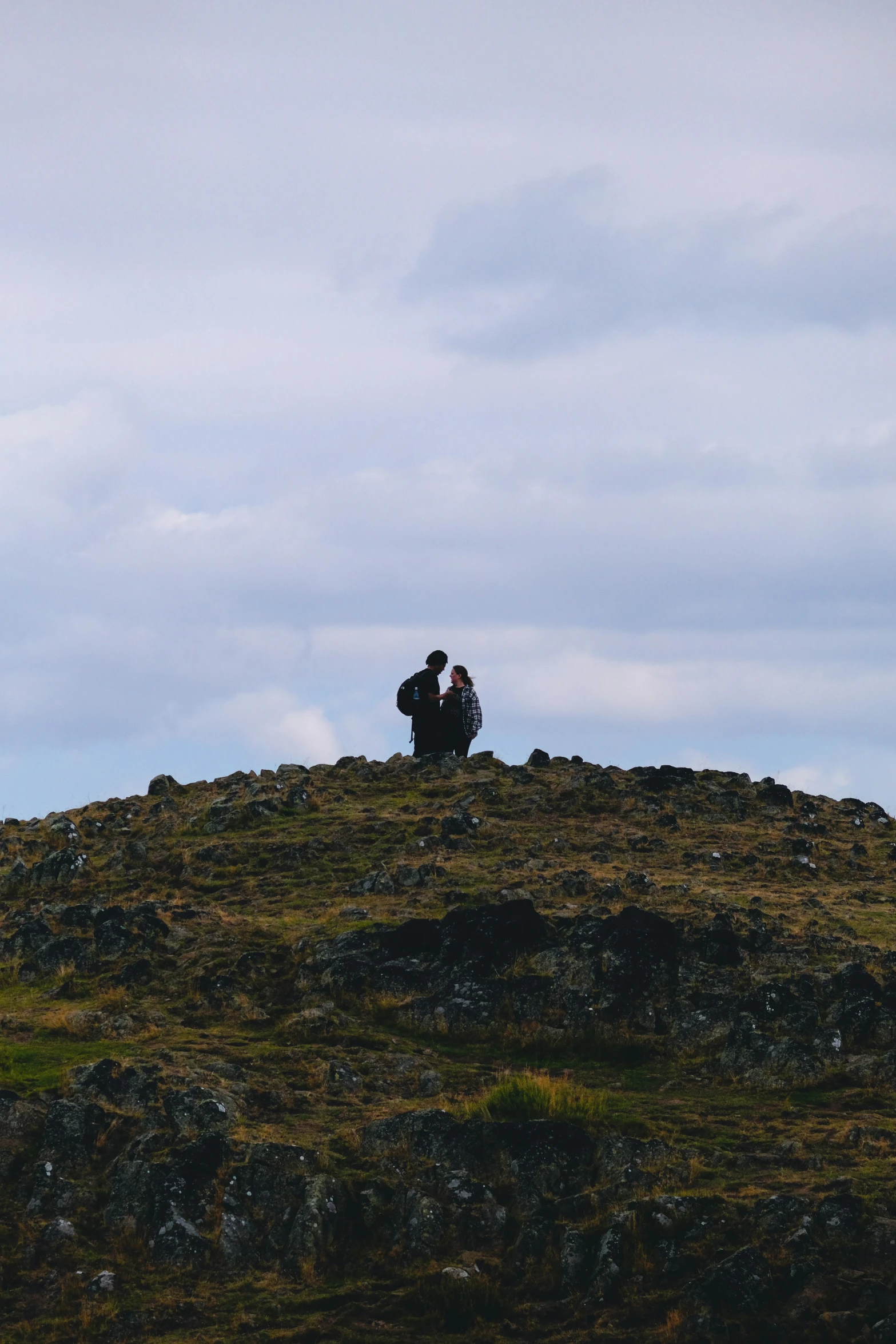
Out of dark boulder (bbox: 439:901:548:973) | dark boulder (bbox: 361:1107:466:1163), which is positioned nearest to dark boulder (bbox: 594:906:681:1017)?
dark boulder (bbox: 439:901:548:973)

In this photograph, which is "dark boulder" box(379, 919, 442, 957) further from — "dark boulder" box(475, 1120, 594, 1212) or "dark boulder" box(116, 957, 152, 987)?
"dark boulder" box(475, 1120, 594, 1212)

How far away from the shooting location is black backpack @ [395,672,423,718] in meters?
35.3

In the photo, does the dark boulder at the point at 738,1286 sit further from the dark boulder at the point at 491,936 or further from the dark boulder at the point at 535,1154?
the dark boulder at the point at 491,936

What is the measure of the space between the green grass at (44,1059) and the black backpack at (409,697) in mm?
17023

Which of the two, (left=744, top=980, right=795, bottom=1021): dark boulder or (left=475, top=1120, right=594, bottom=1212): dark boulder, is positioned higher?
(left=744, top=980, right=795, bottom=1021): dark boulder

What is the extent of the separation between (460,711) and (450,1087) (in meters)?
18.7

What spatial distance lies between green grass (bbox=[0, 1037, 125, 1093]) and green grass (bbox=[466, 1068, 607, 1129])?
5.53 metres

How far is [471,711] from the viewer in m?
36.1

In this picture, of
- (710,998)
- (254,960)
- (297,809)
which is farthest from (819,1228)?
(297,809)

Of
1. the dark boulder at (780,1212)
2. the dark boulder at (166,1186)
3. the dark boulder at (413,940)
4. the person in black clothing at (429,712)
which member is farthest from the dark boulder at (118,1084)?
the person in black clothing at (429,712)

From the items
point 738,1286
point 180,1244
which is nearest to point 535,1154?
point 738,1286

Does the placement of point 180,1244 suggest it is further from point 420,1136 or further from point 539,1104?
point 539,1104

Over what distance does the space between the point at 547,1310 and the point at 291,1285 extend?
2703 millimetres

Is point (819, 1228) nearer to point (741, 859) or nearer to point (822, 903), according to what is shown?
point (822, 903)
